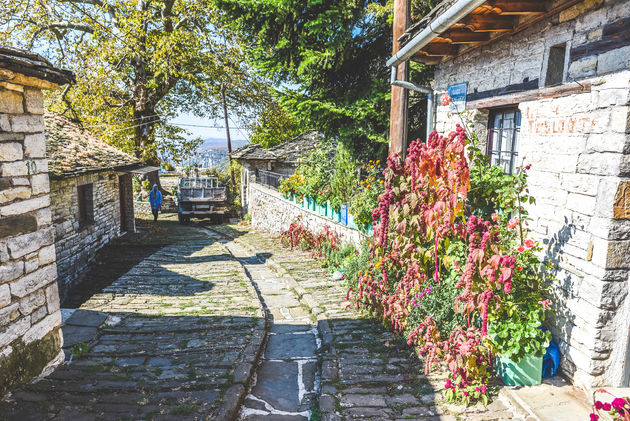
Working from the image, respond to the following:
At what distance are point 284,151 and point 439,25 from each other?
592 inches

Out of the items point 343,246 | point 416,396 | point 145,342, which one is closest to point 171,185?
point 343,246

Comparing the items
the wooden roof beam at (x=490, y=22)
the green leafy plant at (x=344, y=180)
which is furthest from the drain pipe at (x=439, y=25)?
the green leafy plant at (x=344, y=180)

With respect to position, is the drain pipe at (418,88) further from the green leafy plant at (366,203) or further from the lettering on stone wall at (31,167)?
the lettering on stone wall at (31,167)

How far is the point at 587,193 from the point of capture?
137 inches

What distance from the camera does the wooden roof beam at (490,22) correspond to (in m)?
4.47

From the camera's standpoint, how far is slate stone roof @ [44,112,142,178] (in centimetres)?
931

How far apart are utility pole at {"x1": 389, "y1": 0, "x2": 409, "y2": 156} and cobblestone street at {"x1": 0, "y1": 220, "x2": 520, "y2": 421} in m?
2.67

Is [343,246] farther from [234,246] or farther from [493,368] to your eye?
[234,246]

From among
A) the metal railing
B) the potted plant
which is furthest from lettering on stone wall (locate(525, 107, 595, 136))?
the metal railing

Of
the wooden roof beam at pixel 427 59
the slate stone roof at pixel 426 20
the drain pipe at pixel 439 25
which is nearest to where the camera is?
the drain pipe at pixel 439 25

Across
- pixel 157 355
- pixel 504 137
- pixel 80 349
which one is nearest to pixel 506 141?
pixel 504 137

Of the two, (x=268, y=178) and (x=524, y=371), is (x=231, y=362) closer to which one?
(x=524, y=371)

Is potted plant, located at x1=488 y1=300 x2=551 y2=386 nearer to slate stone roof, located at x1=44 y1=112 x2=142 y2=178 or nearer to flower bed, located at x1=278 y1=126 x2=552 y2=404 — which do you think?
flower bed, located at x1=278 y1=126 x2=552 y2=404

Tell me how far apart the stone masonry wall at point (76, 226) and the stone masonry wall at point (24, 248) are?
4927 mm
